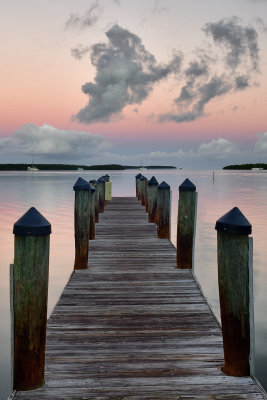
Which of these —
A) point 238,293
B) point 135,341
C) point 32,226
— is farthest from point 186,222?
point 32,226

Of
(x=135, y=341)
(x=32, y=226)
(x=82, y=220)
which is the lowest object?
(x=135, y=341)

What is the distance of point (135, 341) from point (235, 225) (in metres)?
1.87

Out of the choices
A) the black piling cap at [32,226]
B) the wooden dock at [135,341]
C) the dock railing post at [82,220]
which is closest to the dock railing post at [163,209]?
the wooden dock at [135,341]

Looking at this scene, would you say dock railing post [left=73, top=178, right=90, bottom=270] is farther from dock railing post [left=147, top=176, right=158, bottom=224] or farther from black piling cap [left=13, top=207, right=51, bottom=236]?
dock railing post [left=147, top=176, right=158, bottom=224]

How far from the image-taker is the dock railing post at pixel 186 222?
25.6 feet

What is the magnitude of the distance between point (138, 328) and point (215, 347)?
3.36 ft

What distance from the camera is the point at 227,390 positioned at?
364 cm

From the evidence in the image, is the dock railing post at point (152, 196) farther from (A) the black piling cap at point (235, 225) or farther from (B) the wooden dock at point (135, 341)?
(A) the black piling cap at point (235, 225)

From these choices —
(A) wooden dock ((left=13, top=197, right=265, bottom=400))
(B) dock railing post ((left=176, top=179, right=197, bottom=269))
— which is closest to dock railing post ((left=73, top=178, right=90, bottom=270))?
(A) wooden dock ((left=13, top=197, right=265, bottom=400))

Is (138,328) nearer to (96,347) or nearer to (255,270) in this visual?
(96,347)

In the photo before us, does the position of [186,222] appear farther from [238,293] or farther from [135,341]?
[238,293]

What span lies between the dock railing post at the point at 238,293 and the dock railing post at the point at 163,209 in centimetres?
643

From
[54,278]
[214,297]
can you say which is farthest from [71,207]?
[214,297]

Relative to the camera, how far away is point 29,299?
3629mm
